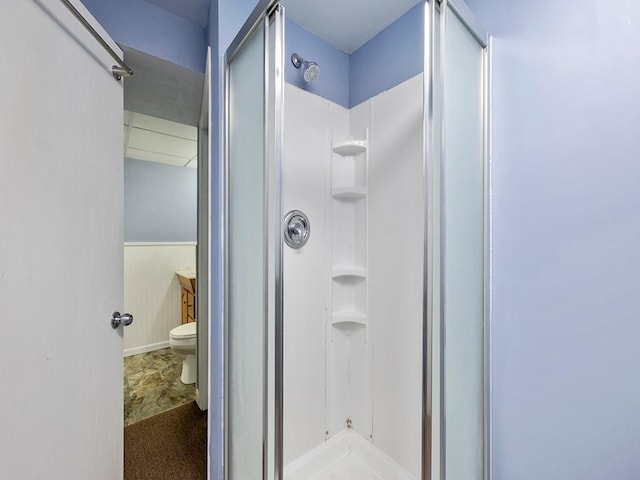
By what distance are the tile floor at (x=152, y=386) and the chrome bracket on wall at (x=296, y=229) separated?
5.37 ft

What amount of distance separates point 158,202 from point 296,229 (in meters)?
2.73

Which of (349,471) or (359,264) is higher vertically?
(359,264)

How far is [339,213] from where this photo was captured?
5.28ft

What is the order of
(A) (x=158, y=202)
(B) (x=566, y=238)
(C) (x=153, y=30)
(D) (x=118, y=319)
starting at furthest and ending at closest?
1. (A) (x=158, y=202)
2. (C) (x=153, y=30)
3. (D) (x=118, y=319)
4. (B) (x=566, y=238)

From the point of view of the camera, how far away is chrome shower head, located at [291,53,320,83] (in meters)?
1.33

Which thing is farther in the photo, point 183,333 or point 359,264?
point 183,333

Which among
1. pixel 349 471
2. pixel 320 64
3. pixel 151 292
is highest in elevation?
pixel 320 64

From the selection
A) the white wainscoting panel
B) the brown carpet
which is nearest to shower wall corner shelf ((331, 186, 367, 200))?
the brown carpet

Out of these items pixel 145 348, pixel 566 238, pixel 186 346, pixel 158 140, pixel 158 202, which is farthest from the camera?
pixel 158 202

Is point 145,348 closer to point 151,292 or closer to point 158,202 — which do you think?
point 151,292

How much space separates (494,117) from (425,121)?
51 centimetres

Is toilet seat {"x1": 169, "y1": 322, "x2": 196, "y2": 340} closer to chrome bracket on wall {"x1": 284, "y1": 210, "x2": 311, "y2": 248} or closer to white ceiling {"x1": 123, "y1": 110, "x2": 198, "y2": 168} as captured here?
chrome bracket on wall {"x1": 284, "y1": 210, "x2": 311, "y2": 248}

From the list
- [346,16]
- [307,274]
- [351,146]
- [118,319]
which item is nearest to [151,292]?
[118,319]

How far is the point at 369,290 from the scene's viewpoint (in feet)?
5.08
